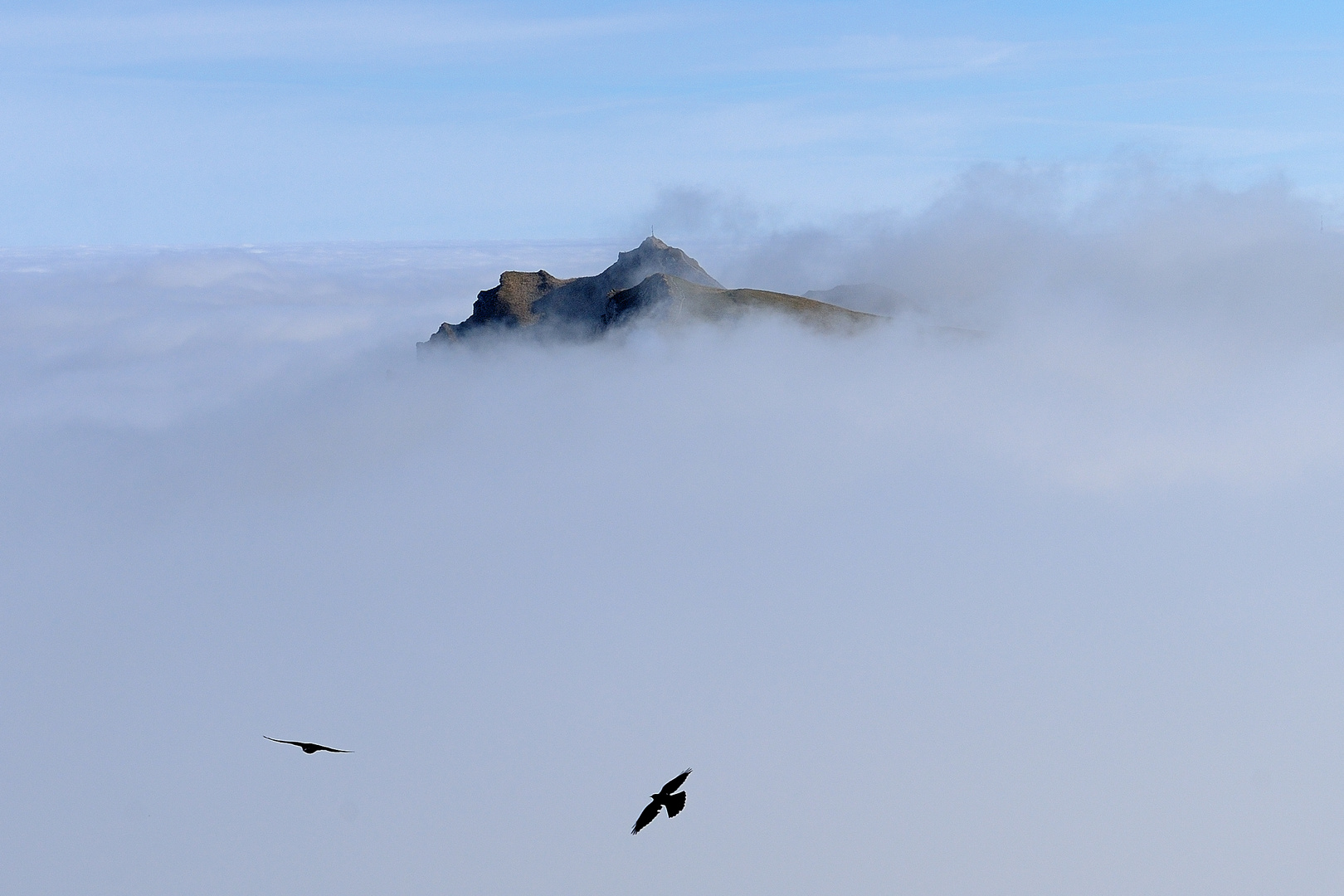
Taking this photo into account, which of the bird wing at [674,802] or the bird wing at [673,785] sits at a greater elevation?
the bird wing at [673,785]

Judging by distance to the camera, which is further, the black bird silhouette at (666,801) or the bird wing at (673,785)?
the black bird silhouette at (666,801)

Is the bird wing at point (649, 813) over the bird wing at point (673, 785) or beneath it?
beneath

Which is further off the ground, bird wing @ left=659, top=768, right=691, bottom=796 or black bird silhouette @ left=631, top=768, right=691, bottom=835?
bird wing @ left=659, top=768, right=691, bottom=796

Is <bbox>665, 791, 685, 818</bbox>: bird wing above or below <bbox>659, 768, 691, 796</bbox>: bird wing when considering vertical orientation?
below

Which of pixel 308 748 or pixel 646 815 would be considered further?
pixel 308 748

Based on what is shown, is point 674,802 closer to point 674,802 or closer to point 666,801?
point 674,802

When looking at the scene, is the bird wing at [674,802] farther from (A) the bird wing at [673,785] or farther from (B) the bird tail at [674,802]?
(A) the bird wing at [673,785]

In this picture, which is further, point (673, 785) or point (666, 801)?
point (666, 801)

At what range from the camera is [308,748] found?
39.9 m

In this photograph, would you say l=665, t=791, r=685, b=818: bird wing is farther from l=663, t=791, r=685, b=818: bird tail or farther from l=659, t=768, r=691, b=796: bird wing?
l=659, t=768, r=691, b=796: bird wing

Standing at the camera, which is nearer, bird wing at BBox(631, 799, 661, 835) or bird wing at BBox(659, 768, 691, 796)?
bird wing at BBox(659, 768, 691, 796)

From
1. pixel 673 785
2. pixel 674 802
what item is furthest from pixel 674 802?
pixel 673 785

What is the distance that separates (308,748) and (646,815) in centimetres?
1363

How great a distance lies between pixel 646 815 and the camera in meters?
34.8
